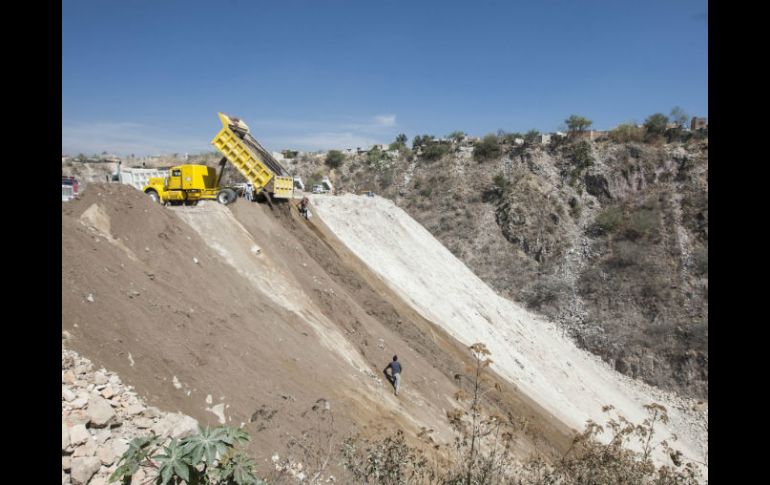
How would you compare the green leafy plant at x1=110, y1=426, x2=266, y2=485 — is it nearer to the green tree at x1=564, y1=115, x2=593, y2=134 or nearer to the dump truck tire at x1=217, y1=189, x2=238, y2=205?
the dump truck tire at x1=217, y1=189, x2=238, y2=205

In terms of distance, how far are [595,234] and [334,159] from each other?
2719 cm

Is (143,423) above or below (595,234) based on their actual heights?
below

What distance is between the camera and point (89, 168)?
38.5 meters

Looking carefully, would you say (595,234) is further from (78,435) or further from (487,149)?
(78,435)

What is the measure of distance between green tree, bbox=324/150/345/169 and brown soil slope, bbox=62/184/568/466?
33601 millimetres

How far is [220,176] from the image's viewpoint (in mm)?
17562

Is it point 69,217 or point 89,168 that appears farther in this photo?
point 89,168

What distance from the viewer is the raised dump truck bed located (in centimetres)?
1736

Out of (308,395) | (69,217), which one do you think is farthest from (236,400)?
(69,217)

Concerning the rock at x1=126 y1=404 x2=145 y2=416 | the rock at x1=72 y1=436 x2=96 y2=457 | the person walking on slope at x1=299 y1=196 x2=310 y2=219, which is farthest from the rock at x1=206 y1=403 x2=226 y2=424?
the person walking on slope at x1=299 y1=196 x2=310 y2=219

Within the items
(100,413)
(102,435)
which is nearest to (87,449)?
(102,435)
